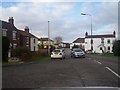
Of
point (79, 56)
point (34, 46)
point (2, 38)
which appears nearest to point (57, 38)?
point (34, 46)

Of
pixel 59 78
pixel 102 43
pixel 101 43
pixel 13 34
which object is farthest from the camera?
pixel 101 43

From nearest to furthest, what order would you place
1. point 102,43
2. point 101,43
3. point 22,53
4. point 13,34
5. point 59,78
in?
point 59,78 → point 22,53 → point 13,34 → point 102,43 → point 101,43

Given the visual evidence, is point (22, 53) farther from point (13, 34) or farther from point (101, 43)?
point (101, 43)

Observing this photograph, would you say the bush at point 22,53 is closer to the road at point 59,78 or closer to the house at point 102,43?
the road at point 59,78

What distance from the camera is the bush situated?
36.7 m

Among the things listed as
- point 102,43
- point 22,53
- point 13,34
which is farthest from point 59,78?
point 102,43

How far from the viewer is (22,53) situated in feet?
124

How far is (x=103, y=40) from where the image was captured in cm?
13412

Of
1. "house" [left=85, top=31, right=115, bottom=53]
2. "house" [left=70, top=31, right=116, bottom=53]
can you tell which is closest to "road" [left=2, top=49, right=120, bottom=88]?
"house" [left=70, top=31, right=116, bottom=53]

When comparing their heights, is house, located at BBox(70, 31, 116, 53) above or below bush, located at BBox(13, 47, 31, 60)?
above

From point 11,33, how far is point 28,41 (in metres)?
16.2

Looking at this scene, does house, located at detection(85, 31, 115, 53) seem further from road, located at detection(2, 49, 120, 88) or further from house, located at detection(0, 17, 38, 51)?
road, located at detection(2, 49, 120, 88)

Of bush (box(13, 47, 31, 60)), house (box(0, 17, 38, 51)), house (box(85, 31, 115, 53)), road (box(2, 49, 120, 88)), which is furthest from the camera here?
house (box(85, 31, 115, 53))

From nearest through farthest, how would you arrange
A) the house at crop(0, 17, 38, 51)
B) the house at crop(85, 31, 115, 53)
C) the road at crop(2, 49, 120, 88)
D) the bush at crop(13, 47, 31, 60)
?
1. the road at crop(2, 49, 120, 88)
2. the bush at crop(13, 47, 31, 60)
3. the house at crop(0, 17, 38, 51)
4. the house at crop(85, 31, 115, 53)
